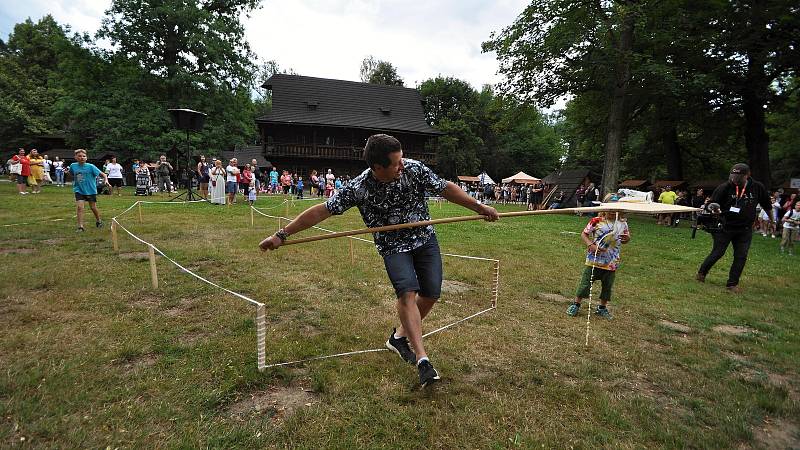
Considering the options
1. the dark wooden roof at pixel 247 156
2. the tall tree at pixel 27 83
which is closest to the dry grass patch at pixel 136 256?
the dark wooden roof at pixel 247 156

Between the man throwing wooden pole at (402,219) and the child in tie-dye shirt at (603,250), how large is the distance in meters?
2.46

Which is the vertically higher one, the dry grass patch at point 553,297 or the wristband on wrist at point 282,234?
the wristband on wrist at point 282,234

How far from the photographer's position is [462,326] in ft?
15.2

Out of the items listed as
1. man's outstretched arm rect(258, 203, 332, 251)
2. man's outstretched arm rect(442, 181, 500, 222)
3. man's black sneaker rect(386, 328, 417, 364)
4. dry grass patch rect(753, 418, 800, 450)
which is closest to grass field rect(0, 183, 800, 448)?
dry grass patch rect(753, 418, 800, 450)

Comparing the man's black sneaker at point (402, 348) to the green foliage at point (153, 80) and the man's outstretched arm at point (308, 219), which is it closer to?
the man's outstretched arm at point (308, 219)

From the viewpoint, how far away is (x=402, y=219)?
11.2ft

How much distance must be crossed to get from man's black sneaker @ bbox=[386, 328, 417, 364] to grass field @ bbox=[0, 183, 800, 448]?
11 cm

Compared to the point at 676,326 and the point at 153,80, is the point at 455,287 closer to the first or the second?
the point at 676,326

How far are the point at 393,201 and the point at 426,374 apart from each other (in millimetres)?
1398

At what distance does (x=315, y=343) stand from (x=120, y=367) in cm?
164

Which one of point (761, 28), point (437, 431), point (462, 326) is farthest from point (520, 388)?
point (761, 28)

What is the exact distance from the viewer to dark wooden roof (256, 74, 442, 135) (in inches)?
1526

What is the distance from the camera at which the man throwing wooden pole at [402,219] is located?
326 cm

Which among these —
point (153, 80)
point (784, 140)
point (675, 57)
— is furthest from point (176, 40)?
point (784, 140)
